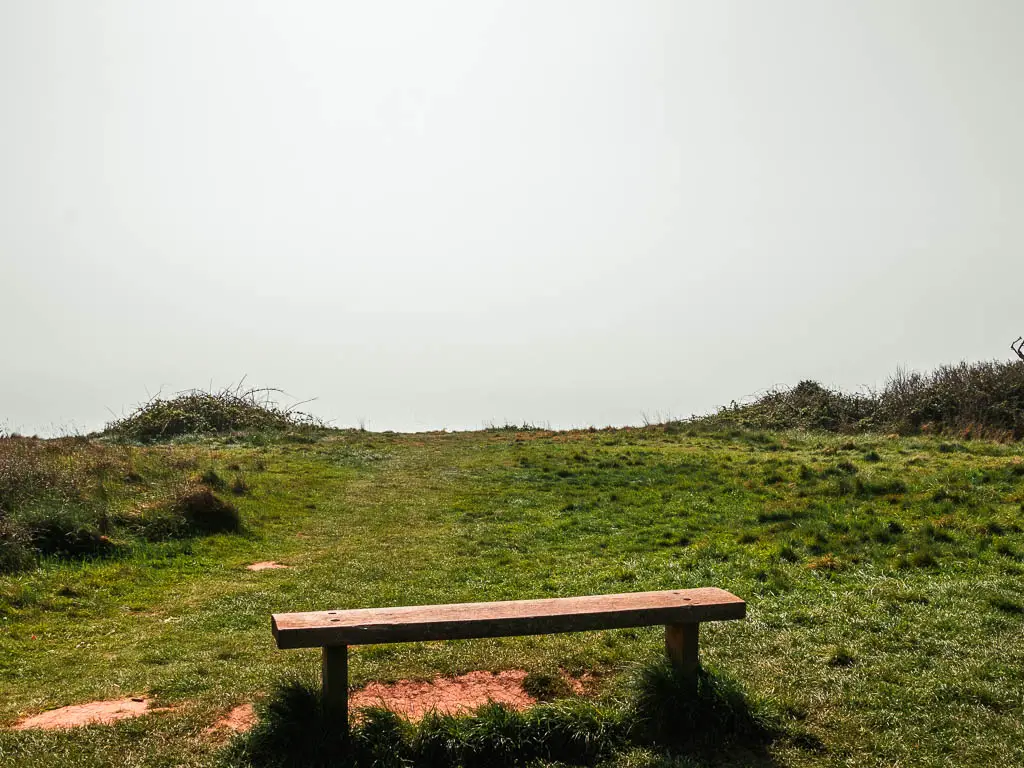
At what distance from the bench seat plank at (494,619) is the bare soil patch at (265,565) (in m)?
6.69

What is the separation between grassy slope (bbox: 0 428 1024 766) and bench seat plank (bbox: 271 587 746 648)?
2.65 feet

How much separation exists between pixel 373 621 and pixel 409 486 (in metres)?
13.9

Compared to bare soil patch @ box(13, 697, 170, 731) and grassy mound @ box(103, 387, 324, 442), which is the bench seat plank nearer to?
bare soil patch @ box(13, 697, 170, 731)

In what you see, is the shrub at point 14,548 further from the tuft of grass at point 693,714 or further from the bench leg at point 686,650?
the bench leg at point 686,650

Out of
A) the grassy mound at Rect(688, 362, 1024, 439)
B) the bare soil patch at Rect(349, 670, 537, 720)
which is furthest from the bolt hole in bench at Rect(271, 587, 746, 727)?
the grassy mound at Rect(688, 362, 1024, 439)

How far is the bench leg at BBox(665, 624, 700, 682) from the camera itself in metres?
5.23

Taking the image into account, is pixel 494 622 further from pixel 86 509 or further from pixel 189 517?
pixel 189 517

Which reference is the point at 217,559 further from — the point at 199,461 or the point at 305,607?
the point at 199,461

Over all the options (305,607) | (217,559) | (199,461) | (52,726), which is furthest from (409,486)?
(52,726)

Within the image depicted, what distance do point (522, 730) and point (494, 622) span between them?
710mm

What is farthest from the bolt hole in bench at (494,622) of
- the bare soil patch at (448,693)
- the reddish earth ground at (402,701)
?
the bare soil patch at (448,693)

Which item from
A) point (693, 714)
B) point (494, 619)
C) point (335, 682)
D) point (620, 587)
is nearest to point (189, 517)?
point (620, 587)

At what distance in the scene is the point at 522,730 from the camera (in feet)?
16.1

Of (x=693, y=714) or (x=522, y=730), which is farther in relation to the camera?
(x=693, y=714)
